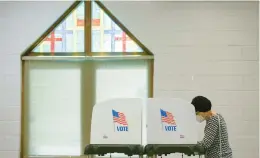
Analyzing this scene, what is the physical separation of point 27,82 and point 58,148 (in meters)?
0.84

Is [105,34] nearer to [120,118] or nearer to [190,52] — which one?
[190,52]

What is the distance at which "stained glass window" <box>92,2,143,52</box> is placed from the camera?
15.2 ft

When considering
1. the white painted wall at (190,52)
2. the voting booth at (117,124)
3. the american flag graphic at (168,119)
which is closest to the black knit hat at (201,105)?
the american flag graphic at (168,119)

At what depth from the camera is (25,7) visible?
4609 millimetres

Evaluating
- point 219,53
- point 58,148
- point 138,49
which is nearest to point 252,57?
point 219,53

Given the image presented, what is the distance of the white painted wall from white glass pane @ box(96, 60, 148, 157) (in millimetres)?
262

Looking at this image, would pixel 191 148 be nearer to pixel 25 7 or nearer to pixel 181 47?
pixel 181 47

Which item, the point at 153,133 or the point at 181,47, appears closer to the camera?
the point at 153,133

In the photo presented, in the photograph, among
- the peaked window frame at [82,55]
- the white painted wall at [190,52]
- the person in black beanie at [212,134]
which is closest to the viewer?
the person in black beanie at [212,134]

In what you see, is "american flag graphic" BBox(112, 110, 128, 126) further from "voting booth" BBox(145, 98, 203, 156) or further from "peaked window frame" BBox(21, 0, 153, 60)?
"peaked window frame" BBox(21, 0, 153, 60)

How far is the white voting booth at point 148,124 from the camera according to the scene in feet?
9.85

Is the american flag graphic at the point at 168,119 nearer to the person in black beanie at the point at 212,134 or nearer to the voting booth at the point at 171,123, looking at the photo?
the voting booth at the point at 171,123

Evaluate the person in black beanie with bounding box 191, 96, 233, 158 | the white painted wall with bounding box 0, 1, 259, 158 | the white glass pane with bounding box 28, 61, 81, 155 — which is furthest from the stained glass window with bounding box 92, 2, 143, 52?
the person in black beanie with bounding box 191, 96, 233, 158

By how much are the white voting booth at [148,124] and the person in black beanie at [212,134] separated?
8cm
